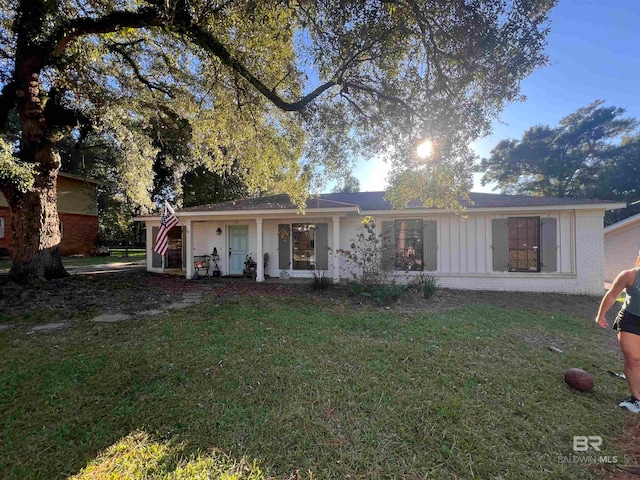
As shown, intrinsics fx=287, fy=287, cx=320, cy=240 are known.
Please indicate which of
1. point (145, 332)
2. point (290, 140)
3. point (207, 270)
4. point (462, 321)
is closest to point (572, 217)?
point (462, 321)

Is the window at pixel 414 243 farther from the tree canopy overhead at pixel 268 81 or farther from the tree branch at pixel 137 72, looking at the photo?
the tree branch at pixel 137 72

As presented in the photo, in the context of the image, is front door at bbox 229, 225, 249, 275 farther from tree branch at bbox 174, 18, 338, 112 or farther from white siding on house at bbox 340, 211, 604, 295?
tree branch at bbox 174, 18, 338, 112

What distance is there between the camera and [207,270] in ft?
36.3

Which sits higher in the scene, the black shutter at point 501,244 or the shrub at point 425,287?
the black shutter at point 501,244

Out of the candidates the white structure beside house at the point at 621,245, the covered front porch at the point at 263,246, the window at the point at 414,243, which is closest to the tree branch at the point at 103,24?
the covered front porch at the point at 263,246

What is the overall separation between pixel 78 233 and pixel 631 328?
2564cm

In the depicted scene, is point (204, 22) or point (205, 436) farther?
point (204, 22)

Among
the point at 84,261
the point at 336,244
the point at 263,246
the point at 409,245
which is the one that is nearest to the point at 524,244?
the point at 409,245

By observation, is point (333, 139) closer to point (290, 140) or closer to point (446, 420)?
point (290, 140)

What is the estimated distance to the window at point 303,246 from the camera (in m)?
10.2

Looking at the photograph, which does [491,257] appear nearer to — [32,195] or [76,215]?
[32,195]

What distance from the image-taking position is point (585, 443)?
2293 mm

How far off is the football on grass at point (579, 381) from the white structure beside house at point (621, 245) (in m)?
13.1

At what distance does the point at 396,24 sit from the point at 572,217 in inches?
291
